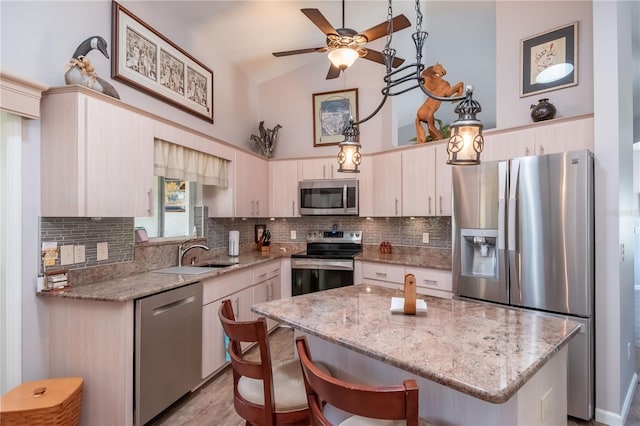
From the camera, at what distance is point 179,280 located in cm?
244

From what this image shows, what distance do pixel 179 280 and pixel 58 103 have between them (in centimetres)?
135

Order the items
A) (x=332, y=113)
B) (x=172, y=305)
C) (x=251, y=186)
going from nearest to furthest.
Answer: (x=172, y=305)
(x=251, y=186)
(x=332, y=113)

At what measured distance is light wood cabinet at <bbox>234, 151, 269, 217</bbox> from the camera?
12.5 ft

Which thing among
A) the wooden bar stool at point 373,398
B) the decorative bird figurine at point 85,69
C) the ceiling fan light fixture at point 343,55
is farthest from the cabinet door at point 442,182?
the decorative bird figurine at point 85,69

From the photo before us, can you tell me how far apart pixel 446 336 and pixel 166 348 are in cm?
184

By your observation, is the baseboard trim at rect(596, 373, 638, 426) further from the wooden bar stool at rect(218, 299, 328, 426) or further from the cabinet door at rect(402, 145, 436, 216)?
the wooden bar stool at rect(218, 299, 328, 426)

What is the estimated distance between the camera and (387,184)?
390 centimetres

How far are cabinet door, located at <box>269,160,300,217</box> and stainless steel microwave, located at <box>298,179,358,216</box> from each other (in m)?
0.11

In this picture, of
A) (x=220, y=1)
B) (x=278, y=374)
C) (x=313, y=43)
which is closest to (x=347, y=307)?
(x=278, y=374)

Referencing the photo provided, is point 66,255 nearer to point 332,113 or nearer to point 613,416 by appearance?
point 332,113

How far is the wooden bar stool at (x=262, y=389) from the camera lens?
4.39ft

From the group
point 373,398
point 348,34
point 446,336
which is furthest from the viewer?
point 348,34

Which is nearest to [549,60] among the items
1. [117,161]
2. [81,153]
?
[117,161]

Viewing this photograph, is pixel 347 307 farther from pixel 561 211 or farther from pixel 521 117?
pixel 521 117
